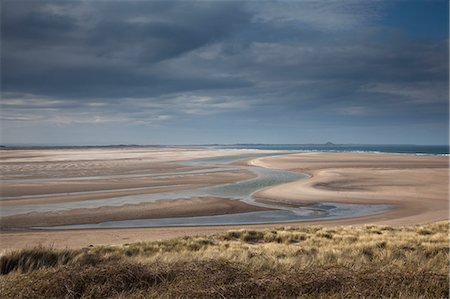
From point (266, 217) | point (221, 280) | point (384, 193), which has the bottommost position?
point (266, 217)

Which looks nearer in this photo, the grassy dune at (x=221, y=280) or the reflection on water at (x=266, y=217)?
the grassy dune at (x=221, y=280)

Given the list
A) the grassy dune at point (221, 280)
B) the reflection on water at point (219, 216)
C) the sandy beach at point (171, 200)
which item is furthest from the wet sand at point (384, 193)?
the grassy dune at point (221, 280)

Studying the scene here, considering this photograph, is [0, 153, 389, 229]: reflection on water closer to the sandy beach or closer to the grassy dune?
the sandy beach

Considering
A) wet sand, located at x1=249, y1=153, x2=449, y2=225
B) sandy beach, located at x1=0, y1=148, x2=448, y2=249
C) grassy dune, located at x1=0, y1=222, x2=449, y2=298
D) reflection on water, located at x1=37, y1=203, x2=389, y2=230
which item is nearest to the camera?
grassy dune, located at x1=0, y1=222, x2=449, y2=298

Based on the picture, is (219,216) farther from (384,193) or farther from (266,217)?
(384,193)

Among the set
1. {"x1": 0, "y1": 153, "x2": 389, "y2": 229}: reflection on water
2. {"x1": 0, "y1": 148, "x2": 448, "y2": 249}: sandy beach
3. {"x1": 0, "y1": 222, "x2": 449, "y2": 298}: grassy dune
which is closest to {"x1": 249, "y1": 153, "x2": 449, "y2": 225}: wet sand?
{"x1": 0, "y1": 148, "x2": 448, "y2": 249}: sandy beach

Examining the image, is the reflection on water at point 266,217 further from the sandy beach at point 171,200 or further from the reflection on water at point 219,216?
the sandy beach at point 171,200

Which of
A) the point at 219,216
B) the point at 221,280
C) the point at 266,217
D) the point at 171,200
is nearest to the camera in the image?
the point at 221,280

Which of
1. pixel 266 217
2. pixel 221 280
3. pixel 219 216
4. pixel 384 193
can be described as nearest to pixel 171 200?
pixel 219 216

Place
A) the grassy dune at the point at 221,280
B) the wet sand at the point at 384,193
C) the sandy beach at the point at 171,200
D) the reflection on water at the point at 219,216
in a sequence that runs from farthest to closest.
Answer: the wet sand at the point at 384,193, the reflection on water at the point at 219,216, the sandy beach at the point at 171,200, the grassy dune at the point at 221,280

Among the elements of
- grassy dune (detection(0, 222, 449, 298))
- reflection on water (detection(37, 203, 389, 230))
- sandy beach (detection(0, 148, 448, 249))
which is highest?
grassy dune (detection(0, 222, 449, 298))

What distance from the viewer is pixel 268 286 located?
6691 millimetres

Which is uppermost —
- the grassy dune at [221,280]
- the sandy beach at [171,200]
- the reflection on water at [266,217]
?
the grassy dune at [221,280]

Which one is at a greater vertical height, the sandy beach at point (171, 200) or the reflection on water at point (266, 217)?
the sandy beach at point (171, 200)
